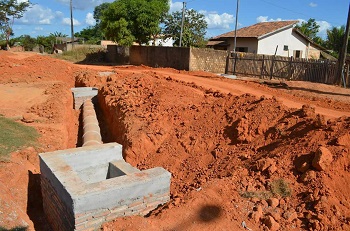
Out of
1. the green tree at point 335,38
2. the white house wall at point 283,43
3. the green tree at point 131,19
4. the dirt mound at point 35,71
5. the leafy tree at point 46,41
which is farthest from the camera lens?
the leafy tree at point 46,41

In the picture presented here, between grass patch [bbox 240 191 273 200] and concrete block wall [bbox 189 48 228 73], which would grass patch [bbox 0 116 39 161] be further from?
concrete block wall [bbox 189 48 228 73]

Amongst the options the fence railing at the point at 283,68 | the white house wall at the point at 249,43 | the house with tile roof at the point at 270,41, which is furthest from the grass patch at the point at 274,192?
the white house wall at the point at 249,43

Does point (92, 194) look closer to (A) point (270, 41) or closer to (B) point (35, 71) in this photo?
(B) point (35, 71)

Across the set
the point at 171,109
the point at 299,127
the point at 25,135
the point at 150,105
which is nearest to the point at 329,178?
the point at 299,127

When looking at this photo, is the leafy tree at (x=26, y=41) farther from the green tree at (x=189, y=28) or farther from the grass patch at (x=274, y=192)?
the grass patch at (x=274, y=192)

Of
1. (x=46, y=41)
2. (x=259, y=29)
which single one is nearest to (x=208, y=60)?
(x=259, y=29)

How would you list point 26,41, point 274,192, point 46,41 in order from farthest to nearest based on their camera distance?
point 46,41, point 26,41, point 274,192

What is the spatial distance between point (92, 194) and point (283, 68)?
52.2ft

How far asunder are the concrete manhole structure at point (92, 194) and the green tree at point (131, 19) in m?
19.3

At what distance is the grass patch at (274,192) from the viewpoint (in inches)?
169

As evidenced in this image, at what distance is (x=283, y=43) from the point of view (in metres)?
28.6

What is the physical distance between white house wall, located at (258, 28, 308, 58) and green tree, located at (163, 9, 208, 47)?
575 cm

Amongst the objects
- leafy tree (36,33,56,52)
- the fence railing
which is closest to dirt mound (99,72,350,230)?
the fence railing

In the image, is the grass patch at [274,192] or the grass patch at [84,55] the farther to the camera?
the grass patch at [84,55]
